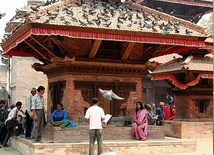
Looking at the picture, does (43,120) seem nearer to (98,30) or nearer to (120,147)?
(120,147)

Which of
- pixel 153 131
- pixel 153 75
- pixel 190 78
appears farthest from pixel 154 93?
pixel 153 131

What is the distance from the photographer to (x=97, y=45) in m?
13.0

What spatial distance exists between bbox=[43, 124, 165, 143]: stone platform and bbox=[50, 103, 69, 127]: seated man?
7.5 inches

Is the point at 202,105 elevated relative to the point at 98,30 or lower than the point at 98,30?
lower

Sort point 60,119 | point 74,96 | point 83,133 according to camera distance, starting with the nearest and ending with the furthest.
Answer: point 83,133 → point 60,119 → point 74,96

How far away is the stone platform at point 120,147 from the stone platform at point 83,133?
11.3 inches

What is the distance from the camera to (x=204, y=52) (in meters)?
21.6

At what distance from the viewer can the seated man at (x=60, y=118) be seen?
12.3 m

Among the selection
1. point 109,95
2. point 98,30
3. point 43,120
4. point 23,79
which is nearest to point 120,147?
point 109,95

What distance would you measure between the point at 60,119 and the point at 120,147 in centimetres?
210

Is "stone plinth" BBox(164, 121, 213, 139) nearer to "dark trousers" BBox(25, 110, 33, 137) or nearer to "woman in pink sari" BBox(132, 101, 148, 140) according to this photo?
"woman in pink sari" BBox(132, 101, 148, 140)

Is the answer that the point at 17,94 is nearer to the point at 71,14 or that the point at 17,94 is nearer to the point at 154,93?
the point at 154,93

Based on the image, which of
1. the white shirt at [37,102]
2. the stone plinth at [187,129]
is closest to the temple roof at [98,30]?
the white shirt at [37,102]

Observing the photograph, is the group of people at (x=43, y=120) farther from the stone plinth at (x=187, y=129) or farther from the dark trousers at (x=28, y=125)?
the stone plinth at (x=187, y=129)
